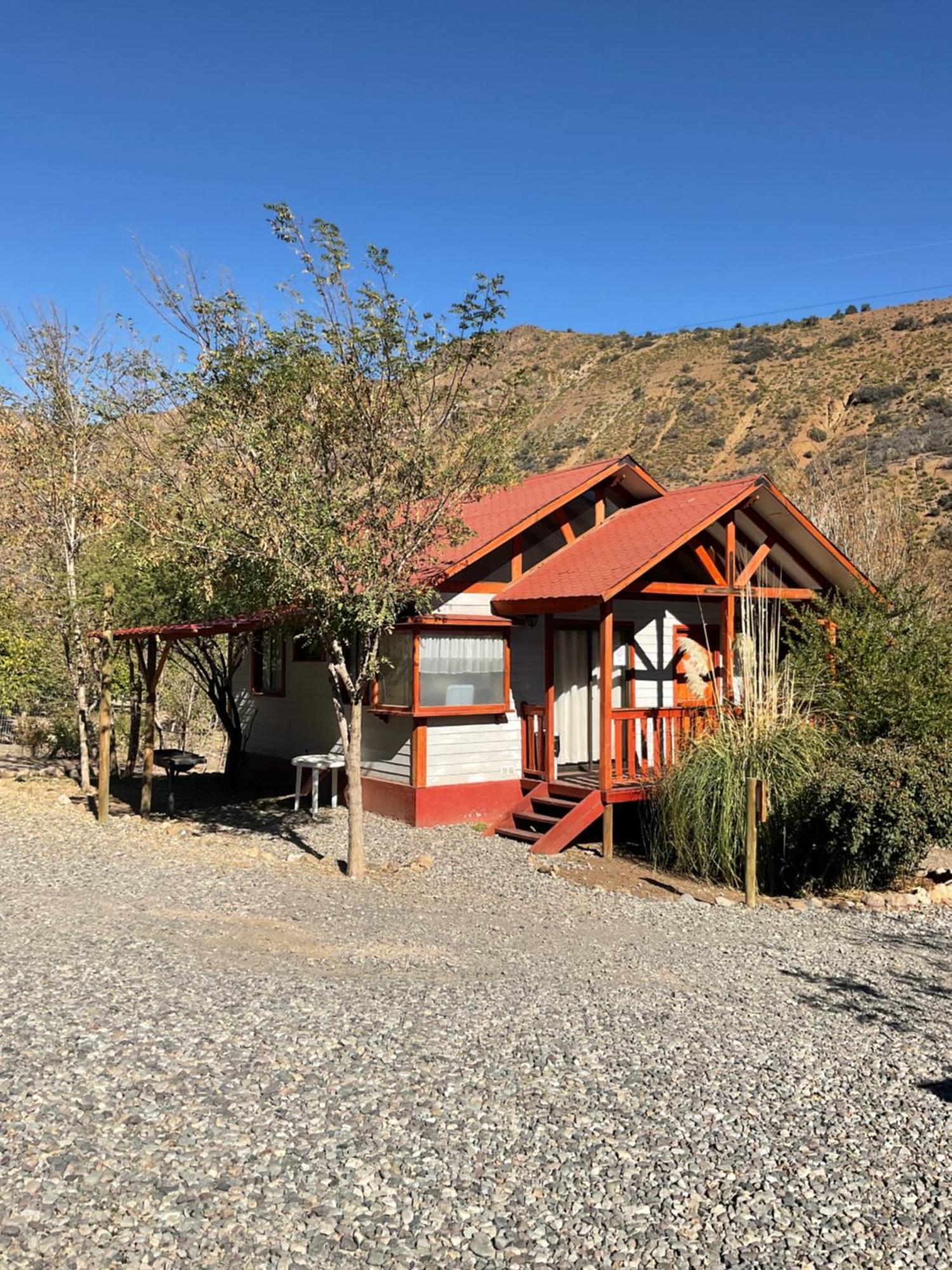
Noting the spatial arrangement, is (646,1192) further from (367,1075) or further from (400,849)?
(400,849)

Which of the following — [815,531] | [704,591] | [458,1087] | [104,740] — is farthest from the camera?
[815,531]

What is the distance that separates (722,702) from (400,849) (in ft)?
13.3

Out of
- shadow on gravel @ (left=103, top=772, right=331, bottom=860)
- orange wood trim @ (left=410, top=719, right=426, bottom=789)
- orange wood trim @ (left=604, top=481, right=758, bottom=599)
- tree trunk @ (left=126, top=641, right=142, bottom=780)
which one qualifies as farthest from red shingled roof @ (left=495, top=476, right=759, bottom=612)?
tree trunk @ (left=126, top=641, right=142, bottom=780)

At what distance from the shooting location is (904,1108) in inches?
183

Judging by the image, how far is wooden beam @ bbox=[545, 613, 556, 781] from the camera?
40.0ft

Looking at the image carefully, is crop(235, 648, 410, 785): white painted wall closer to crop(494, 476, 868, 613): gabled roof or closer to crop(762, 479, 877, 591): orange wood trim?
crop(494, 476, 868, 613): gabled roof

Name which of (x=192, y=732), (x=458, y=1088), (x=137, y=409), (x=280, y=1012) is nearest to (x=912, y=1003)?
(x=458, y=1088)

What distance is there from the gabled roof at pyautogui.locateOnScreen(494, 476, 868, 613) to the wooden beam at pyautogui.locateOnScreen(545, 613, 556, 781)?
1.93 ft

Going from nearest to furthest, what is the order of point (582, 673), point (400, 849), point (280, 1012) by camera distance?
point (280, 1012) < point (400, 849) < point (582, 673)

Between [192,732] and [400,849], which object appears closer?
[400,849]

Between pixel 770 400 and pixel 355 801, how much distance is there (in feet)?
125

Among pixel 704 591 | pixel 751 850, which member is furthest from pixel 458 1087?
pixel 704 591

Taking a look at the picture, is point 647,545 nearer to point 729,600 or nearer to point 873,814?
point 729,600

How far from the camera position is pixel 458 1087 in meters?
4.57
